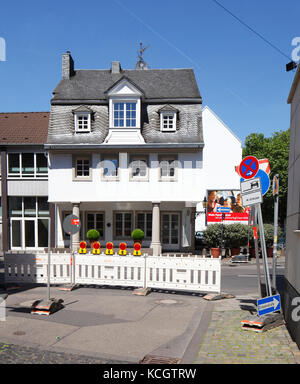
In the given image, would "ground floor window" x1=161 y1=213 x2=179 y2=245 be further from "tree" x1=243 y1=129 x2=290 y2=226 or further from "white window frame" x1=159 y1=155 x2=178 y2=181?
"tree" x1=243 y1=129 x2=290 y2=226

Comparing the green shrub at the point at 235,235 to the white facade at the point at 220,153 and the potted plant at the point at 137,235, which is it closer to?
the potted plant at the point at 137,235

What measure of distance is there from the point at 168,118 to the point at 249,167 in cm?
1428

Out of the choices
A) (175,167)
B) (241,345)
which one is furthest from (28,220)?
(241,345)

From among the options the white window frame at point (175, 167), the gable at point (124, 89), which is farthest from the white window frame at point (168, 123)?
the gable at point (124, 89)

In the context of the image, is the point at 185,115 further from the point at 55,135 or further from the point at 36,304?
the point at 36,304

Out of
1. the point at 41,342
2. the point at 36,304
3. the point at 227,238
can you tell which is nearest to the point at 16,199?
the point at 227,238

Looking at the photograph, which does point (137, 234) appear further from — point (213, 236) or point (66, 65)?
point (66, 65)

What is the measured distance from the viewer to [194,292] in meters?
10.8

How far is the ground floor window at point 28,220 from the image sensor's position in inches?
923

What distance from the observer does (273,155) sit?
1697 inches

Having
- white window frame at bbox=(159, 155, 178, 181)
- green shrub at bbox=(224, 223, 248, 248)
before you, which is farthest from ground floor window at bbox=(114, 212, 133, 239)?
green shrub at bbox=(224, 223, 248, 248)

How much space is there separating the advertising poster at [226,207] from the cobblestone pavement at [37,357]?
990 inches

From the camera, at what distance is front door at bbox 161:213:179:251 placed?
22.0m

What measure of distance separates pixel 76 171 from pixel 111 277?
11.1 meters
